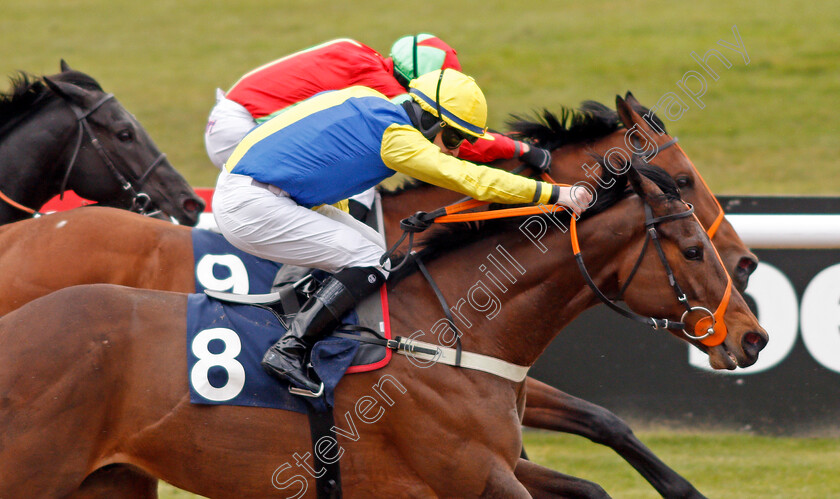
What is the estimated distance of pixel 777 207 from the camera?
5.35m

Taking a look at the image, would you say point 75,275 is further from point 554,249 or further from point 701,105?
point 701,105

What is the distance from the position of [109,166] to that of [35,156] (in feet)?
1.07

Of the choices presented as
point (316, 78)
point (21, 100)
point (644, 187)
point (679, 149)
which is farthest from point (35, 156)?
point (679, 149)

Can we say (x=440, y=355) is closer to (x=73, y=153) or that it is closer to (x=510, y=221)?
(x=510, y=221)

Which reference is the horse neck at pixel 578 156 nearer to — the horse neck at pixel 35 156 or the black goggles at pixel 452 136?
the black goggles at pixel 452 136

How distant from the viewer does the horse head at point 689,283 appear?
303cm

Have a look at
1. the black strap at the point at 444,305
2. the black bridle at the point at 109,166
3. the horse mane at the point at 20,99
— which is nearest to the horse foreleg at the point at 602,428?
the black strap at the point at 444,305

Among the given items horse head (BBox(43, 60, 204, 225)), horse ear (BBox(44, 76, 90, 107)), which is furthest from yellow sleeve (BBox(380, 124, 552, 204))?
horse ear (BBox(44, 76, 90, 107))

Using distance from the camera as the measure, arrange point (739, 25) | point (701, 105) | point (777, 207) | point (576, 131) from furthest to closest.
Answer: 1. point (739, 25)
2. point (701, 105)
3. point (777, 207)
4. point (576, 131)

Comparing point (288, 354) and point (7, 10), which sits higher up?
point (288, 354)

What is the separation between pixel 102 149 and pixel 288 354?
1952mm

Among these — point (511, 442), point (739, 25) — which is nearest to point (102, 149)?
point (511, 442)

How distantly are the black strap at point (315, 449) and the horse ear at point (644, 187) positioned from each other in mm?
1251

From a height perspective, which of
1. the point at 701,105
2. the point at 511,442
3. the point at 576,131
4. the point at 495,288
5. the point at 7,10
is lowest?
the point at 7,10
